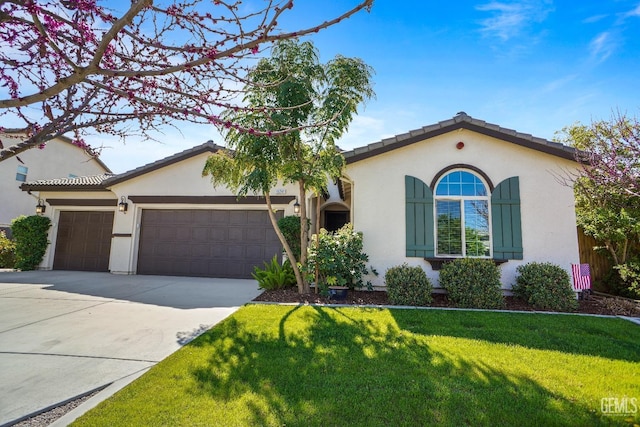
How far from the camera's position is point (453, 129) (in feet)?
25.4

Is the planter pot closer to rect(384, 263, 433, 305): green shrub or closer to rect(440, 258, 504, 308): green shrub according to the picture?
rect(384, 263, 433, 305): green shrub

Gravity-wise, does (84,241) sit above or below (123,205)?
below

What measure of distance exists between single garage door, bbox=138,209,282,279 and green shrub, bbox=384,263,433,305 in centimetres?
477

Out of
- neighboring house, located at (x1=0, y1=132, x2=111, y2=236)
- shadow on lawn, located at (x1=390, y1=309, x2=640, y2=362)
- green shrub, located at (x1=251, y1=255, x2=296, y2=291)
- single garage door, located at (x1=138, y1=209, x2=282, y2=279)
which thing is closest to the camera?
shadow on lawn, located at (x1=390, y1=309, x2=640, y2=362)

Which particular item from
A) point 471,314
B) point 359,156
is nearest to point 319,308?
point 471,314

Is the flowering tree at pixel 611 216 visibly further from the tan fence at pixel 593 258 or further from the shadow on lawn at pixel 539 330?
the shadow on lawn at pixel 539 330

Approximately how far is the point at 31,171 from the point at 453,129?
21.2m

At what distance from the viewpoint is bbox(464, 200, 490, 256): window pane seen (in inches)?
295

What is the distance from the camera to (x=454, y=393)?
115 inches

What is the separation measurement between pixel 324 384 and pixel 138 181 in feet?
37.8

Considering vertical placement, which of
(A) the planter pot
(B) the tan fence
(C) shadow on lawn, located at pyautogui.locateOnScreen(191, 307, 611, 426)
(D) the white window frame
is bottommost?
(C) shadow on lawn, located at pyautogui.locateOnScreen(191, 307, 611, 426)

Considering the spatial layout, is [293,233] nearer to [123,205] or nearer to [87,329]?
[87,329]

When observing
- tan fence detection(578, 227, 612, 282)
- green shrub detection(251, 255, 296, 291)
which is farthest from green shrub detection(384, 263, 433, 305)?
tan fence detection(578, 227, 612, 282)

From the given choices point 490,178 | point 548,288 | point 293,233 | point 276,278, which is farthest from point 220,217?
point 548,288
